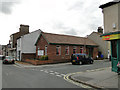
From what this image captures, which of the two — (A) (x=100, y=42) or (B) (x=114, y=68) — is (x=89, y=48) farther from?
(B) (x=114, y=68)

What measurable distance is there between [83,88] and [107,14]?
22.8 ft

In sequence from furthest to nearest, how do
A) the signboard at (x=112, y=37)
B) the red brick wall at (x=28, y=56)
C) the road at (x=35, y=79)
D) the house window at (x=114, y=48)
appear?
1. the red brick wall at (x=28, y=56)
2. the house window at (x=114, y=48)
3. the signboard at (x=112, y=37)
4. the road at (x=35, y=79)

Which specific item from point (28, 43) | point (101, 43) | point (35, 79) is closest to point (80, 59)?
point (35, 79)

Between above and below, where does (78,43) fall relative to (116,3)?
below

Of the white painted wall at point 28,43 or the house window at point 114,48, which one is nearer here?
the house window at point 114,48

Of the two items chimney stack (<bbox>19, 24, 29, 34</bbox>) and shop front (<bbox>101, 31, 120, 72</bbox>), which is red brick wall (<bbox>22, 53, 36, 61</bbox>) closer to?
chimney stack (<bbox>19, 24, 29, 34</bbox>)

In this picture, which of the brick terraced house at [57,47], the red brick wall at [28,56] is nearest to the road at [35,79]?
the brick terraced house at [57,47]

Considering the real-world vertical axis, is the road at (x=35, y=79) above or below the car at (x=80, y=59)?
below

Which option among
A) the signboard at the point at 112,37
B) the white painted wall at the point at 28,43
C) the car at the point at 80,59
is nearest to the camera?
the signboard at the point at 112,37

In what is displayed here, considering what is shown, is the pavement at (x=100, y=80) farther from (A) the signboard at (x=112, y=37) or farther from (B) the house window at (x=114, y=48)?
(A) the signboard at (x=112, y=37)

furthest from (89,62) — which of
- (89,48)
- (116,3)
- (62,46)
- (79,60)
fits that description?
(116,3)

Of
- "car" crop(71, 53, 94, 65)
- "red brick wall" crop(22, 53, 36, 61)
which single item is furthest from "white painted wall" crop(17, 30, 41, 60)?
"car" crop(71, 53, 94, 65)

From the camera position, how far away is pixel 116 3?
10.1 m

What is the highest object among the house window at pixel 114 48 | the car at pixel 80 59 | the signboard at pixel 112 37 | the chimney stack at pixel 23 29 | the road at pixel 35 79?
the chimney stack at pixel 23 29
